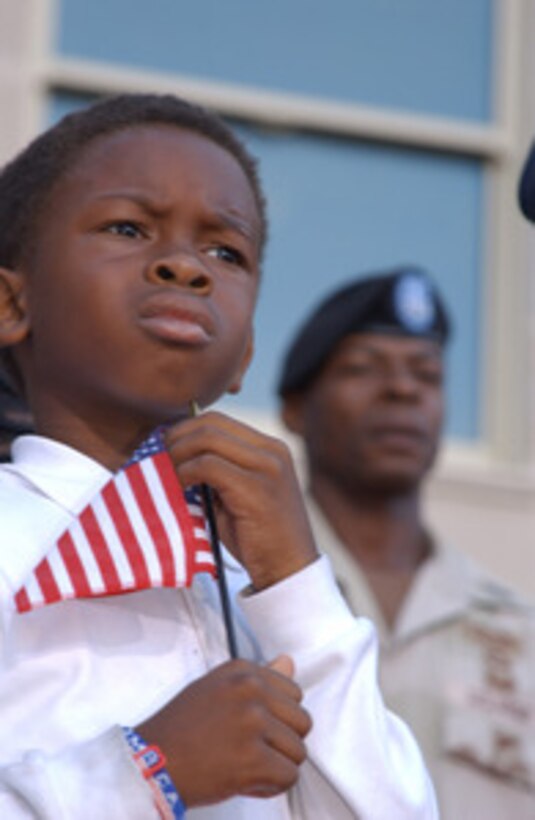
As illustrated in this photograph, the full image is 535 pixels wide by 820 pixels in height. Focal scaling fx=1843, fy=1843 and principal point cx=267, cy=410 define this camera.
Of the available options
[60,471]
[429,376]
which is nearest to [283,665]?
[60,471]

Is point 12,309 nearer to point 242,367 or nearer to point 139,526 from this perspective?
point 242,367

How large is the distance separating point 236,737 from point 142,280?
0.58 metres

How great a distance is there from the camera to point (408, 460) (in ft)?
14.6

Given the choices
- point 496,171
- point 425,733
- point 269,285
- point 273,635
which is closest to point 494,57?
point 496,171

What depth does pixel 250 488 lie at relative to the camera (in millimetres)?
2023

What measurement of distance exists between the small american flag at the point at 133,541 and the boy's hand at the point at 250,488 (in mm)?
41

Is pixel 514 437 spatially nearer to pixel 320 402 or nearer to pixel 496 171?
pixel 496 171

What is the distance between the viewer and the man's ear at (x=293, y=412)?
15.6 feet

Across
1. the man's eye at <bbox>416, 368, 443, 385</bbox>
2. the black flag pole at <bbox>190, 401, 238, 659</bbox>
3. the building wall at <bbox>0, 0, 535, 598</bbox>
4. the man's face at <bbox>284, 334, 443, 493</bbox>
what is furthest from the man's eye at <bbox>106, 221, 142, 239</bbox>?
the building wall at <bbox>0, 0, 535, 598</bbox>

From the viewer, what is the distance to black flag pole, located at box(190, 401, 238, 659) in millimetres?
1974

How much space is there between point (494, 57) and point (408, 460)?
2.16 metres

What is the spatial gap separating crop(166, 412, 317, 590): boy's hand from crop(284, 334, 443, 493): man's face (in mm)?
2426

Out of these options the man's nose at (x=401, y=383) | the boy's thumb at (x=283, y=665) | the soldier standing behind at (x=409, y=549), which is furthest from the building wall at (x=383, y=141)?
the boy's thumb at (x=283, y=665)

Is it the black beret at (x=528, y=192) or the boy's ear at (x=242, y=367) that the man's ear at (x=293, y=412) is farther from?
the boy's ear at (x=242, y=367)
